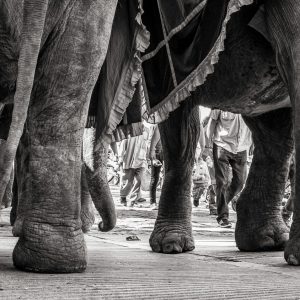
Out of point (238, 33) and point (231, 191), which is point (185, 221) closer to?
point (238, 33)

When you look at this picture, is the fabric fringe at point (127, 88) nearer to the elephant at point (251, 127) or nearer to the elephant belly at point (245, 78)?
the elephant at point (251, 127)

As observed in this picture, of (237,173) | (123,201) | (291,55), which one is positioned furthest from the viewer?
(123,201)

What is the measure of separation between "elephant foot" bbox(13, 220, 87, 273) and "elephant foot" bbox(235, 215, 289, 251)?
1.63 metres

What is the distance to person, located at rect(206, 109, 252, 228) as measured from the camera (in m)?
8.53

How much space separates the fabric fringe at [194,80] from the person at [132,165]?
9047 mm

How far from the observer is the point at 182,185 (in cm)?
389

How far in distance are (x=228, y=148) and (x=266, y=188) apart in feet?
15.0

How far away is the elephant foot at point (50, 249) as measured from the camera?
2.26 meters

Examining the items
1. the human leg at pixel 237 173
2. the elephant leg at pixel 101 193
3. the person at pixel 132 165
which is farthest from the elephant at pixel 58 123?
the person at pixel 132 165

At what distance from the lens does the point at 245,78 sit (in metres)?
3.67

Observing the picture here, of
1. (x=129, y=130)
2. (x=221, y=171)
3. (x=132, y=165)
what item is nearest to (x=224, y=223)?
(x=221, y=171)

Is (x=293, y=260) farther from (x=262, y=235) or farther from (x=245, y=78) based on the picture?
(x=245, y=78)

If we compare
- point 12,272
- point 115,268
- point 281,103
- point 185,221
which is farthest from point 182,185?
point 12,272

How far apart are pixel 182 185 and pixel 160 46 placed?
785 millimetres
